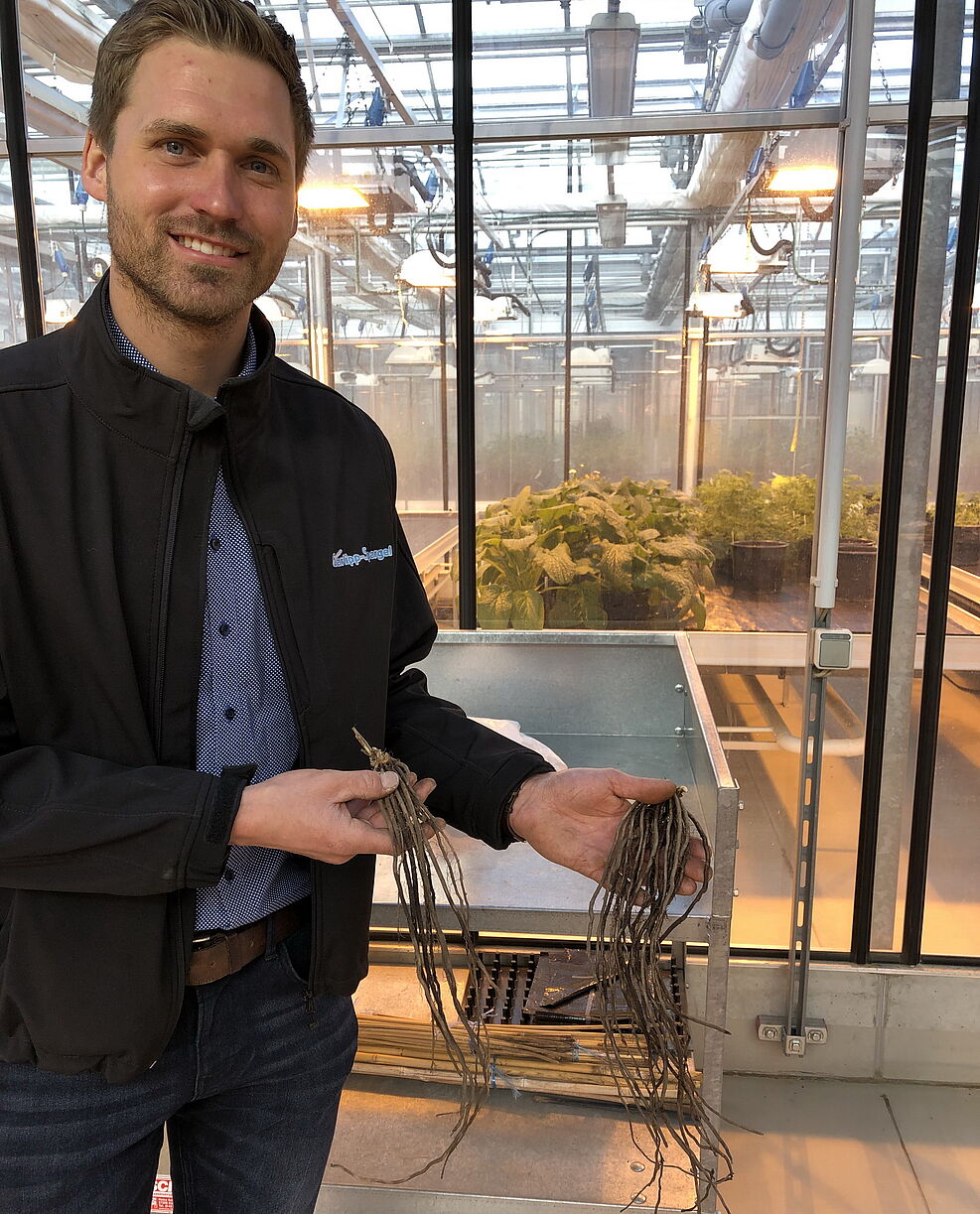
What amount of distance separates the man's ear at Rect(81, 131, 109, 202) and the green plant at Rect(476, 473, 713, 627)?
81.5 inches

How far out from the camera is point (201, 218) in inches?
41.9

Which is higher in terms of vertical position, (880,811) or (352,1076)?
(880,811)

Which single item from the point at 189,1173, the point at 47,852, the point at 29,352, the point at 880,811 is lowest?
the point at 880,811

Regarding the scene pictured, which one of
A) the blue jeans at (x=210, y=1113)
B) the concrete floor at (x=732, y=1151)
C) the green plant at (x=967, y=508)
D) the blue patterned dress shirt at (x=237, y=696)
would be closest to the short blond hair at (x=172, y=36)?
the blue patterned dress shirt at (x=237, y=696)

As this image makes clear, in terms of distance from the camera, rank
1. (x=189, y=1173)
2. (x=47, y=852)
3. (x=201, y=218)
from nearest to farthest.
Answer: (x=47, y=852)
(x=201, y=218)
(x=189, y=1173)

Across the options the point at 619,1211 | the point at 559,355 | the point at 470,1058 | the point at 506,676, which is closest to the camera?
the point at 619,1211

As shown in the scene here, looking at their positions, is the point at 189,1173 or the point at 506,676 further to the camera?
the point at 506,676

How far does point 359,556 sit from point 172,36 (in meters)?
0.58

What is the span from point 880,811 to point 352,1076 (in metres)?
1.73

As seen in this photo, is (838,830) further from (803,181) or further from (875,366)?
(803,181)

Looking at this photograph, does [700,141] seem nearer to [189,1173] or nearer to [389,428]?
[389,428]

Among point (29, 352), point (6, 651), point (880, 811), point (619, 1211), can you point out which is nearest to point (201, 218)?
point (29, 352)

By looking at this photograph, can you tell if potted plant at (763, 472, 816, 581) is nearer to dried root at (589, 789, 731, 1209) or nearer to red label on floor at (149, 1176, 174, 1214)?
dried root at (589, 789, 731, 1209)

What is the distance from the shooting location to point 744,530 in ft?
10.2
